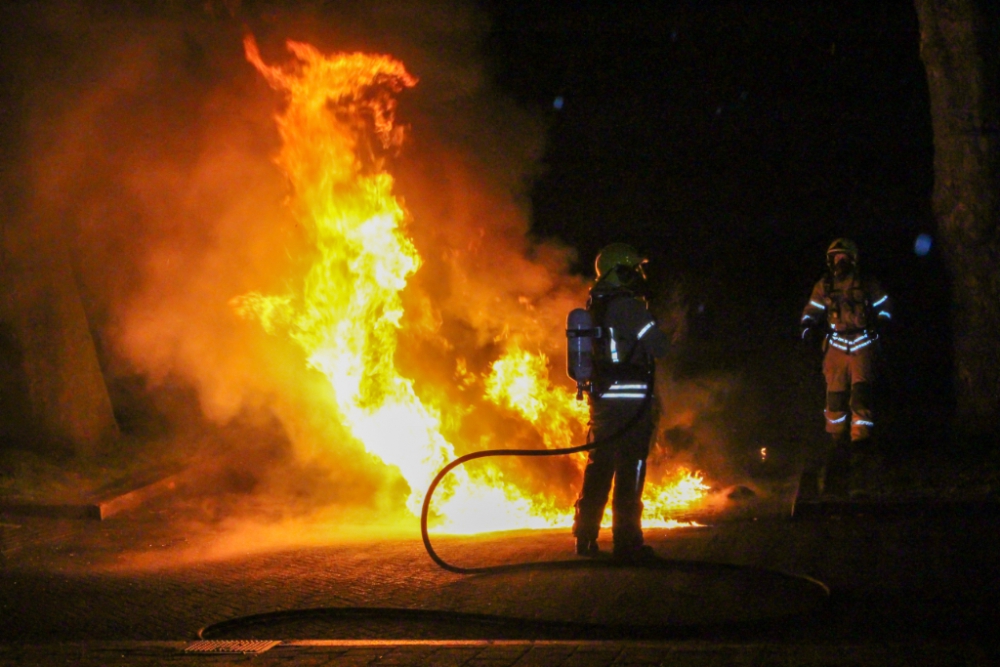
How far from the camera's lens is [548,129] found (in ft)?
53.0

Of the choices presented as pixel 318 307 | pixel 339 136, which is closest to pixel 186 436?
pixel 318 307

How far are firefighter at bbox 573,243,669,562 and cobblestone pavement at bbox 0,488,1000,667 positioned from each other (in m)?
0.37

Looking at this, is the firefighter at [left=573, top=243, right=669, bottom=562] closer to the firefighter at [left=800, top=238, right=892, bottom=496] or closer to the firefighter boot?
the firefighter boot

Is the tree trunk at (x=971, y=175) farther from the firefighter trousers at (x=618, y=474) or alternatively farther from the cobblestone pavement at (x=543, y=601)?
the firefighter trousers at (x=618, y=474)

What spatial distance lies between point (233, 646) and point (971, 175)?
8271 mm

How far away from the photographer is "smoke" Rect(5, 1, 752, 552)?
10.2m

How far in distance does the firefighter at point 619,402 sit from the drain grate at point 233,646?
2.49 metres

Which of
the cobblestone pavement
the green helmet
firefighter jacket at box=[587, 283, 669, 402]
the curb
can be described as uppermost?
the green helmet

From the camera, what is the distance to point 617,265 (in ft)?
23.5

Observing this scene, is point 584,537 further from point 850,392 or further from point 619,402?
point 850,392

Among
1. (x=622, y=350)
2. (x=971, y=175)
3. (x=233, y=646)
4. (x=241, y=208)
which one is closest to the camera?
(x=233, y=646)

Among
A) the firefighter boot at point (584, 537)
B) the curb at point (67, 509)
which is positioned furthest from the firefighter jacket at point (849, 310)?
the curb at point (67, 509)

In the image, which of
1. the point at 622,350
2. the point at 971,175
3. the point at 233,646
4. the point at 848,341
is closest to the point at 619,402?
the point at 622,350

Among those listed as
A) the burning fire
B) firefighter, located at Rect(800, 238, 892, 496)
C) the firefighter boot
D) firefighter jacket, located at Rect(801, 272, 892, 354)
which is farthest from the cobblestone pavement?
firefighter jacket, located at Rect(801, 272, 892, 354)
